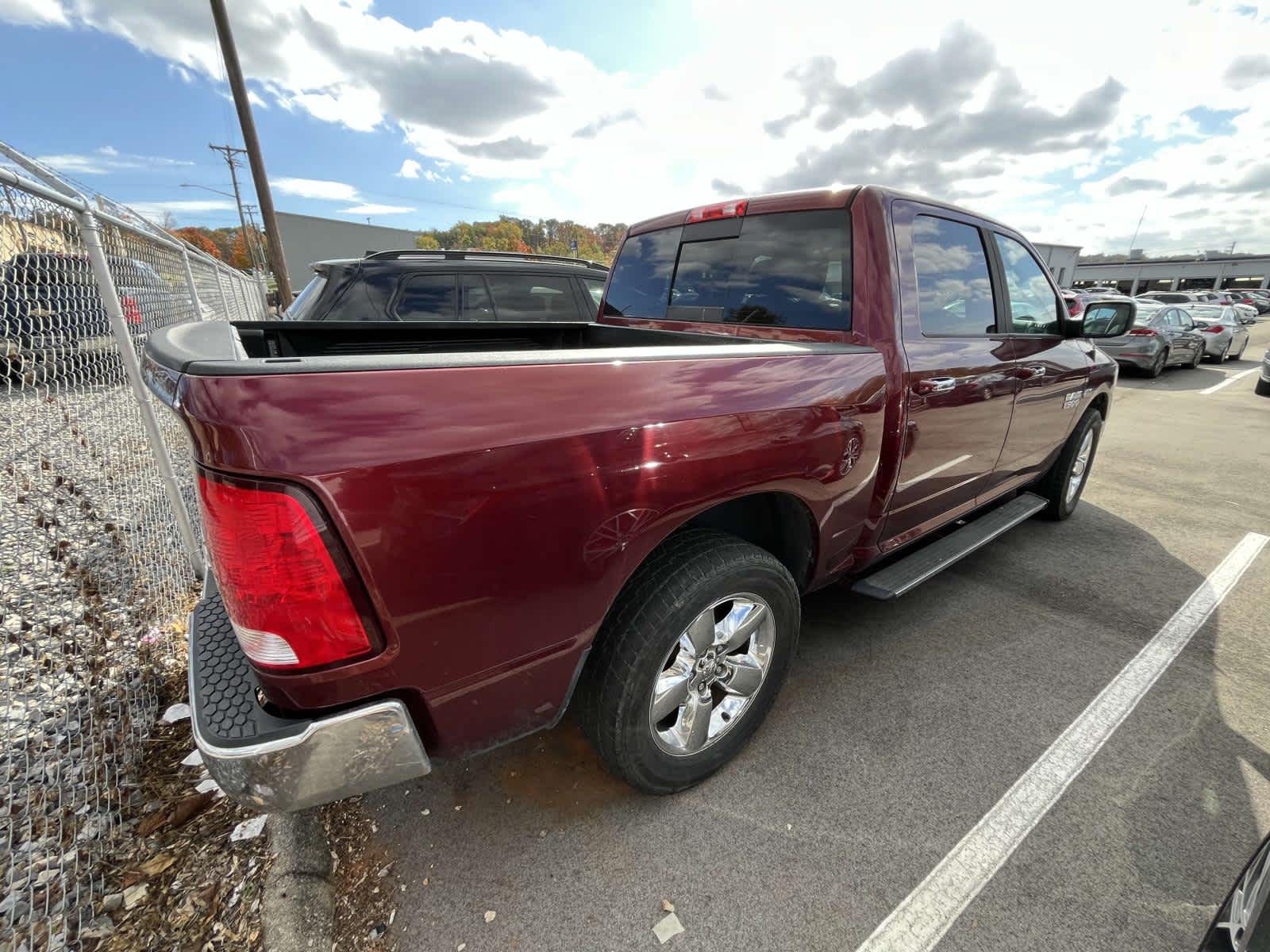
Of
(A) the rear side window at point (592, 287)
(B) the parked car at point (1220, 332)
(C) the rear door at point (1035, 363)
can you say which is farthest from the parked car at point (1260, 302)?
(A) the rear side window at point (592, 287)

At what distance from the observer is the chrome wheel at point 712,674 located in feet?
6.15

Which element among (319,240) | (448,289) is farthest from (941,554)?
(319,240)

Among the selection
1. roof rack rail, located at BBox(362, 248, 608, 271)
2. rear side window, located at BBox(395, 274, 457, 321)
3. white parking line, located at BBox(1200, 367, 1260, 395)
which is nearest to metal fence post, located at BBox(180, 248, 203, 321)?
roof rack rail, located at BBox(362, 248, 608, 271)

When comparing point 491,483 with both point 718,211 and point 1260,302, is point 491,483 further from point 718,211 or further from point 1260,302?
point 1260,302

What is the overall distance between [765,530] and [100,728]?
249 cm

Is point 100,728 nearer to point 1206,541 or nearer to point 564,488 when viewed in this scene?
point 564,488

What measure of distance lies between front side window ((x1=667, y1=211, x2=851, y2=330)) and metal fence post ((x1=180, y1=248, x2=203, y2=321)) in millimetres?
4180

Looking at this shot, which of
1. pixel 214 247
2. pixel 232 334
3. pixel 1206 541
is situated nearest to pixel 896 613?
pixel 1206 541

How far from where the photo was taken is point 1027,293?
134 inches

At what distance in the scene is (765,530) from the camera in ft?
7.54

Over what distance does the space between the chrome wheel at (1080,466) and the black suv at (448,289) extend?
3948 mm

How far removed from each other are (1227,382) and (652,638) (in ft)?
53.0

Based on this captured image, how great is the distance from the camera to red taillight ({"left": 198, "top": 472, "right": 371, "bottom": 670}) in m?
1.11

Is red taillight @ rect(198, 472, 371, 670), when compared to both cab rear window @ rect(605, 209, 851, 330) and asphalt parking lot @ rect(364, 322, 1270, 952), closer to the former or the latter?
asphalt parking lot @ rect(364, 322, 1270, 952)
